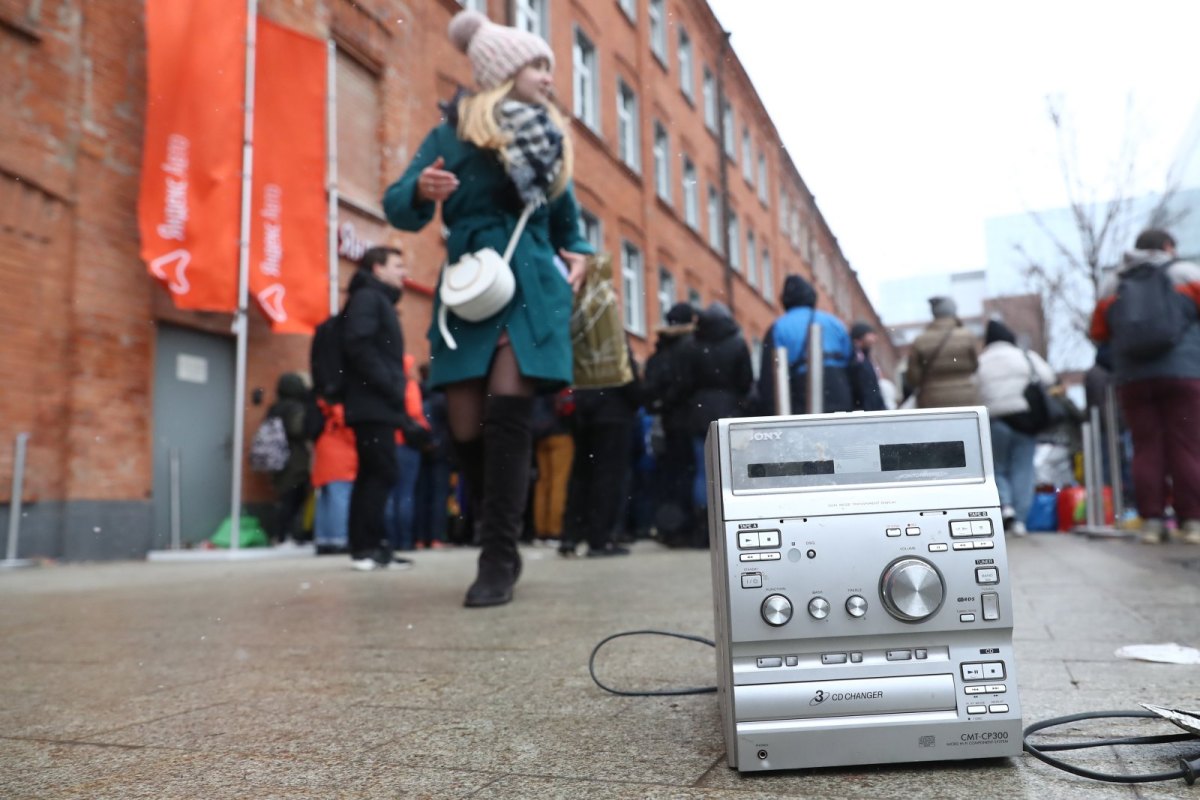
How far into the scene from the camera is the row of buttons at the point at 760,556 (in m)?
1.32

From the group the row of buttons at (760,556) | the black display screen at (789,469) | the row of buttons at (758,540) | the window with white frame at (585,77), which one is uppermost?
the window with white frame at (585,77)

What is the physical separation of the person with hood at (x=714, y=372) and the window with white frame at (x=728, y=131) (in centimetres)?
496

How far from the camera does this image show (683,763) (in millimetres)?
1438

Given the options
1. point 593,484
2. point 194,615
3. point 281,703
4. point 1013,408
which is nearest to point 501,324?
point 194,615

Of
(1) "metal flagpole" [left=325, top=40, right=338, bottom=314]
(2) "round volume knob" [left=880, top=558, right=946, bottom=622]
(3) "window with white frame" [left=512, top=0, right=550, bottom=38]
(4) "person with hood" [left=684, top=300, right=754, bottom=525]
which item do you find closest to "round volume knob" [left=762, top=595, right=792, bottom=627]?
(2) "round volume knob" [left=880, top=558, right=946, bottom=622]

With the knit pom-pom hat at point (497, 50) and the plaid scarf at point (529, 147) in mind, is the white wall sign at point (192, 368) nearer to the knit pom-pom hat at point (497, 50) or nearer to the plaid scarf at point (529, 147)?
the knit pom-pom hat at point (497, 50)

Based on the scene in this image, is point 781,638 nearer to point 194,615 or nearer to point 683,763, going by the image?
point 683,763

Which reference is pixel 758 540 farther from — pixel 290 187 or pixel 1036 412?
pixel 290 187

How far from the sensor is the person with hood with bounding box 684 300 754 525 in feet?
24.1

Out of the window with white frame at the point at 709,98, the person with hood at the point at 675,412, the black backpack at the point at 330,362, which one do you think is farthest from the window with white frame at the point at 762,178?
the person with hood at the point at 675,412

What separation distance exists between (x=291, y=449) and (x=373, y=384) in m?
4.70

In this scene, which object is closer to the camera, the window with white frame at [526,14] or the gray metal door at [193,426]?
the window with white frame at [526,14]

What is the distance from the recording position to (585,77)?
16.0 feet

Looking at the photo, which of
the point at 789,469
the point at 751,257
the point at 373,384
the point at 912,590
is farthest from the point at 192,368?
the point at 912,590
